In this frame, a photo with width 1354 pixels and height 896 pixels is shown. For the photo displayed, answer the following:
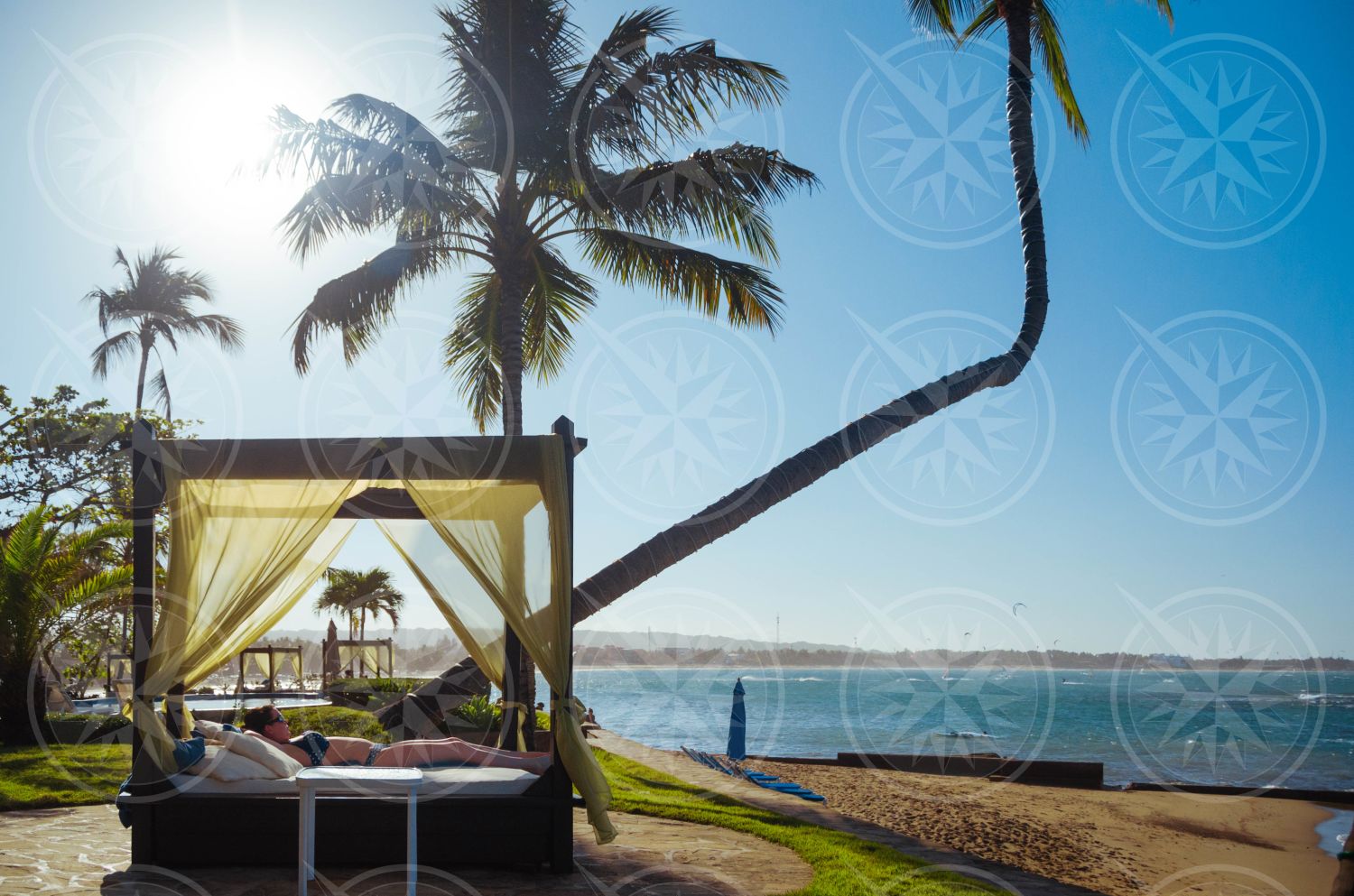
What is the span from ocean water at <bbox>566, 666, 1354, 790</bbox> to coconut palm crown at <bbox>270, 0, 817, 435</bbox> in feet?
21.8

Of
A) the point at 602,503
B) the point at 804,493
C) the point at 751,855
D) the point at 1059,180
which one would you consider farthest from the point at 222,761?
the point at 1059,180

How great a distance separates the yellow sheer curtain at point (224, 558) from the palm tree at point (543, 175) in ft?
13.2

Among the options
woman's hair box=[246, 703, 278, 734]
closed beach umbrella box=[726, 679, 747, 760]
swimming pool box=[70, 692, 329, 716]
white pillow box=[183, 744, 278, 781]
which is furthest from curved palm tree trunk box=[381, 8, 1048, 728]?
closed beach umbrella box=[726, 679, 747, 760]

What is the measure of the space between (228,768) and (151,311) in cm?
2002

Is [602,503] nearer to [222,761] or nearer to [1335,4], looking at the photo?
[222,761]

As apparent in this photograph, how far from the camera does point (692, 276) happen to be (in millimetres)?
9938

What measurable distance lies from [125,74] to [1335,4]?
1035 centimetres

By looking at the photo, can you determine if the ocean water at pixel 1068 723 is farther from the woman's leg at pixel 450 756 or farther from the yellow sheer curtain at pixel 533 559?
the yellow sheer curtain at pixel 533 559

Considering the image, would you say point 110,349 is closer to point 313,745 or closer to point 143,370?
point 143,370

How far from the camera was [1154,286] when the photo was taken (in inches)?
512

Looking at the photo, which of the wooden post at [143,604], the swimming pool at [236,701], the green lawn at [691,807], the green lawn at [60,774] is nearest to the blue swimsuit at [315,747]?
the wooden post at [143,604]

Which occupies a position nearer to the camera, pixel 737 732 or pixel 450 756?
pixel 450 756

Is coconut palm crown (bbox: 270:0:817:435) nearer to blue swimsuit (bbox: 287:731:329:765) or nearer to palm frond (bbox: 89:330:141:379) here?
blue swimsuit (bbox: 287:731:329:765)

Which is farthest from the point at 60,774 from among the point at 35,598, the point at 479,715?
the point at 479,715
